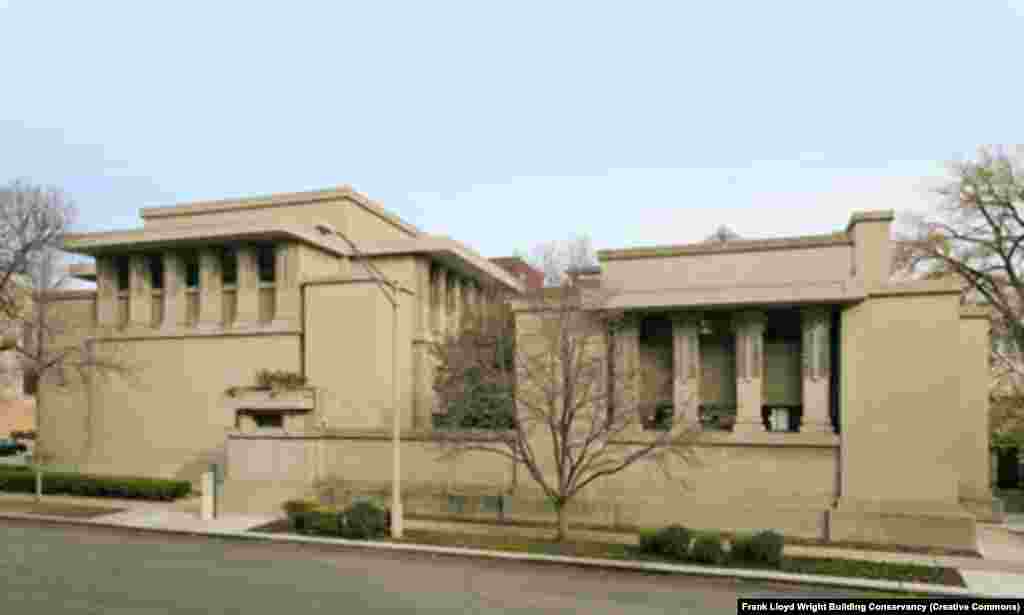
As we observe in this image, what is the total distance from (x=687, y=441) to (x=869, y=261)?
7.68 metres

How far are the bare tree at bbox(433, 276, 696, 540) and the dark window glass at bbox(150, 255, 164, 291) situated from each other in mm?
16645

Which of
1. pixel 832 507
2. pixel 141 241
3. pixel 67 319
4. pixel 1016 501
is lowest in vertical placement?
pixel 1016 501

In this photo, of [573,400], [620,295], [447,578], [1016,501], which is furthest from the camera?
[1016,501]

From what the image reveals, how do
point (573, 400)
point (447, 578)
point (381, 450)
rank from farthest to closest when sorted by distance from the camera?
1. point (381, 450)
2. point (573, 400)
3. point (447, 578)

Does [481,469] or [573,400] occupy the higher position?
[573,400]

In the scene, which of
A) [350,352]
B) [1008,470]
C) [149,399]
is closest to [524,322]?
[350,352]

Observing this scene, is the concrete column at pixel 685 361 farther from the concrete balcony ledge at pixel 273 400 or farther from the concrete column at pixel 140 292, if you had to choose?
the concrete column at pixel 140 292

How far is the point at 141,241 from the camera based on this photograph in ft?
95.3

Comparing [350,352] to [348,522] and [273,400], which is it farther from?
[348,522]

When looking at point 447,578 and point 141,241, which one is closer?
point 447,578

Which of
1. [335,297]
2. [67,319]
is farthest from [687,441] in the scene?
[67,319]

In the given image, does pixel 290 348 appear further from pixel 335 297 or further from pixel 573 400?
pixel 573 400

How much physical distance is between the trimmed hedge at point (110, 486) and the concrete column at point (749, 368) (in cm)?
2049

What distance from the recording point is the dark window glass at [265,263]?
95.8 ft
